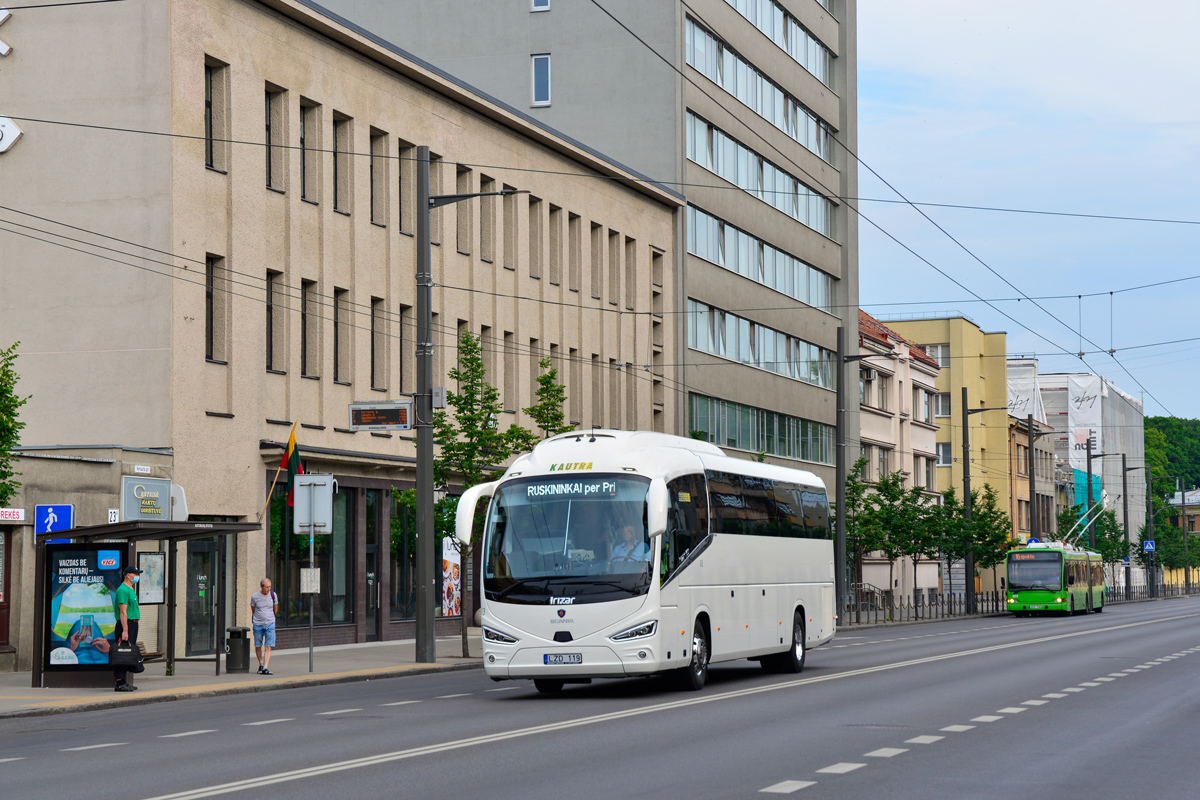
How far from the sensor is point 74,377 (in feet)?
99.0

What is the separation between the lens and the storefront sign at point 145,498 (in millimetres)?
27750

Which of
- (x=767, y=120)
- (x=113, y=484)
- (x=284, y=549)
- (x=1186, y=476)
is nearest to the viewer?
(x=113, y=484)

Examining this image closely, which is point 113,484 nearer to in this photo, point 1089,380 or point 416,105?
point 416,105

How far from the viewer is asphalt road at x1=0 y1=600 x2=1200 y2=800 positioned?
37.6 feet

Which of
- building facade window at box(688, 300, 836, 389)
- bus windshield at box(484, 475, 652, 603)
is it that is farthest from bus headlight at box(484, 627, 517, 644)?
building facade window at box(688, 300, 836, 389)

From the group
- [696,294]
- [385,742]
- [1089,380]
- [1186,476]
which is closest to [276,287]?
[385,742]

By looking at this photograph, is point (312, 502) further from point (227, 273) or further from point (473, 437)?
point (227, 273)

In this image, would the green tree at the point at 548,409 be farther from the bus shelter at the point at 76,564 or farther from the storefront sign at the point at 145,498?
the bus shelter at the point at 76,564

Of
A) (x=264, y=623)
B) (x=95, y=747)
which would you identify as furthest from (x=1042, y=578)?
(x=95, y=747)

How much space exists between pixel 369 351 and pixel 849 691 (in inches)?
726

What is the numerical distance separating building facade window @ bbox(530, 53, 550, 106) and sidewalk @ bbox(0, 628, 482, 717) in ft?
87.7

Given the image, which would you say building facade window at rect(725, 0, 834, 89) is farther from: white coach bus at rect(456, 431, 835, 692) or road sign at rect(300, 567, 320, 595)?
white coach bus at rect(456, 431, 835, 692)

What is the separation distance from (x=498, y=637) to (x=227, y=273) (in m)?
13.9

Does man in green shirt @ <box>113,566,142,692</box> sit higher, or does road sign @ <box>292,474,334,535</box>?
road sign @ <box>292,474,334,535</box>
